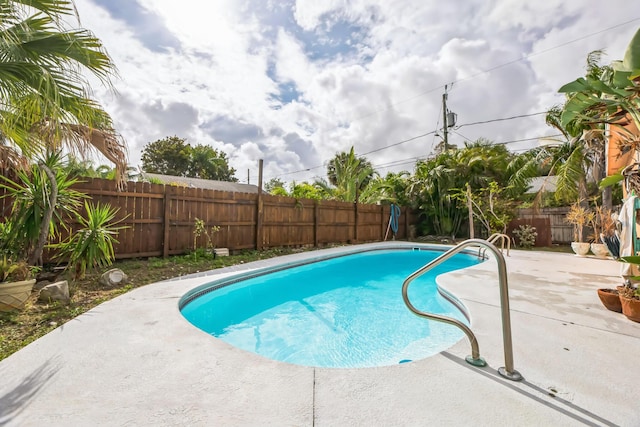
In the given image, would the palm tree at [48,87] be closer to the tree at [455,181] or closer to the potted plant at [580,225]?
the potted plant at [580,225]

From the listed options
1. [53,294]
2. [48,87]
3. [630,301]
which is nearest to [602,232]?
[630,301]

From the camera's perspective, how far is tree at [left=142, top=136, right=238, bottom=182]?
26094 mm

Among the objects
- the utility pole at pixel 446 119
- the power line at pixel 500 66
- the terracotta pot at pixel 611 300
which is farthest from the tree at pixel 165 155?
the terracotta pot at pixel 611 300

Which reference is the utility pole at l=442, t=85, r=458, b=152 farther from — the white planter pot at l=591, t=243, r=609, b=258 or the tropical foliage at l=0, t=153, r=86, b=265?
the tropical foliage at l=0, t=153, r=86, b=265

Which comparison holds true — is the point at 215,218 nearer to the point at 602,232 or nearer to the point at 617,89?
the point at 617,89

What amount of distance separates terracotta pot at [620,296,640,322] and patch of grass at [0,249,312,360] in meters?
5.59

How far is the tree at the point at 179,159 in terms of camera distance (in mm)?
26094

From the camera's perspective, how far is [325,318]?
399 cm

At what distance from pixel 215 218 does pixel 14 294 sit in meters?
4.37

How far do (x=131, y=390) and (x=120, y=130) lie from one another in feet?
12.5

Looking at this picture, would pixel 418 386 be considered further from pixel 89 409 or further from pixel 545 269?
pixel 545 269

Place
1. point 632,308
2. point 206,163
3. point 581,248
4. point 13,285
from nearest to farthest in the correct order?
point 632,308, point 13,285, point 581,248, point 206,163

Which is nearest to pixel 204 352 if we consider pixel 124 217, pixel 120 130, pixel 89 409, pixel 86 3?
pixel 89 409

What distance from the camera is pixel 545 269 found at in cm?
576
